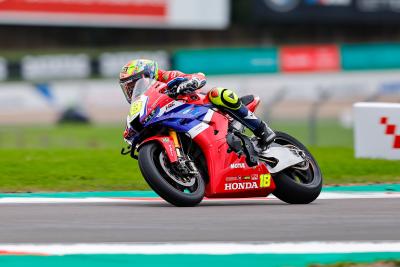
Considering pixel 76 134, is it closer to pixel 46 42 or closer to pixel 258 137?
pixel 46 42

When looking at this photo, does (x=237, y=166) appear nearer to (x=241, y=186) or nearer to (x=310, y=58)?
(x=241, y=186)

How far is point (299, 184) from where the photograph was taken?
9.15 m

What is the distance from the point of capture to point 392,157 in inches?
549

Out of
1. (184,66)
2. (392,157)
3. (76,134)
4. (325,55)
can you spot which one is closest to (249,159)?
(392,157)

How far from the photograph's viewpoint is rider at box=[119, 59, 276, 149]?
900 centimetres

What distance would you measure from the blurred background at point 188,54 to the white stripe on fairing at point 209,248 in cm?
1830

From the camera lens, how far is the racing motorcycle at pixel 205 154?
28.7ft

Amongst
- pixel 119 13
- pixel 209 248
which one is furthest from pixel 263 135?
pixel 119 13

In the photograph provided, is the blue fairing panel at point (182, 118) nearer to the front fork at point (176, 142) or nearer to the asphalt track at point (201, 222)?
the front fork at point (176, 142)

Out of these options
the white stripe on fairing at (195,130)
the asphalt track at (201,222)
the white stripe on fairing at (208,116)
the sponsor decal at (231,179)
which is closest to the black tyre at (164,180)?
the asphalt track at (201,222)

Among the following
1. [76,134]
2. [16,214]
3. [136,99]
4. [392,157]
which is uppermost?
[136,99]

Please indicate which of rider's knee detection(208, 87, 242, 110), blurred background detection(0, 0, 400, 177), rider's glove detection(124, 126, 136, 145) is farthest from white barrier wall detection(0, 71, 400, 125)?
rider's glove detection(124, 126, 136, 145)

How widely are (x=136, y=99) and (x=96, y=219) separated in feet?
4.88

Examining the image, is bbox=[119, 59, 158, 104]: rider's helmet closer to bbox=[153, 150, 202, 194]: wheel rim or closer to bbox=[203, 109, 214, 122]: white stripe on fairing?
bbox=[203, 109, 214, 122]: white stripe on fairing
